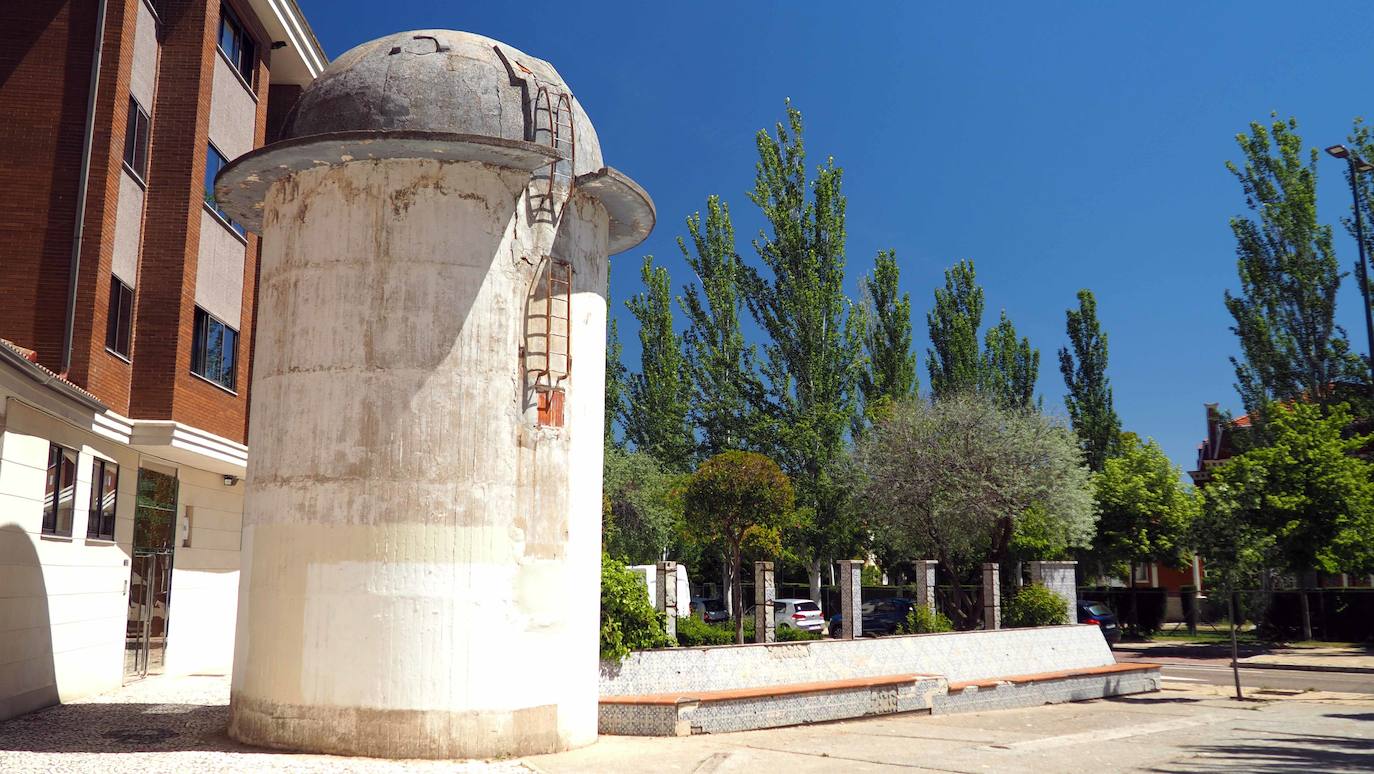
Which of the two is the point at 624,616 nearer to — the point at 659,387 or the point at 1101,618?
the point at 1101,618

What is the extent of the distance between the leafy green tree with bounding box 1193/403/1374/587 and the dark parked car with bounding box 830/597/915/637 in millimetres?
8452

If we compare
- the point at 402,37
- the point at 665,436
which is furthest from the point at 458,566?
the point at 665,436

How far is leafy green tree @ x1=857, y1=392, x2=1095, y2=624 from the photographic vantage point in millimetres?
25688

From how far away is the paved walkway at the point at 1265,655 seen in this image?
2478 centimetres

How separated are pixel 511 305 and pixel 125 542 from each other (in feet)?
29.0

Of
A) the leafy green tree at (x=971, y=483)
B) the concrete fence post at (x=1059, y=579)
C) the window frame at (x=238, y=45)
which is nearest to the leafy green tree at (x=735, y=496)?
the leafy green tree at (x=971, y=483)

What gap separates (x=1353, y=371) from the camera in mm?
34344

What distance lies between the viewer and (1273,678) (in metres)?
22.5

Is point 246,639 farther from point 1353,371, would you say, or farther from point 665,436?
point 1353,371

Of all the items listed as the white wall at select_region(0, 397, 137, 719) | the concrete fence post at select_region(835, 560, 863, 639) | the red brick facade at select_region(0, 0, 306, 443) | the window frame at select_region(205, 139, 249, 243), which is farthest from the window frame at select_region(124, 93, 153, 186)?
the concrete fence post at select_region(835, 560, 863, 639)

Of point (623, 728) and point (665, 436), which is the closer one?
point (623, 728)

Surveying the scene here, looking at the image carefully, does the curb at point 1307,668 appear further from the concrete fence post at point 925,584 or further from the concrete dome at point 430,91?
the concrete dome at point 430,91

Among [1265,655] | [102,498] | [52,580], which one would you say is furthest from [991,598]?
[52,580]

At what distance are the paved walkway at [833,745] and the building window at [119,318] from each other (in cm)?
512
